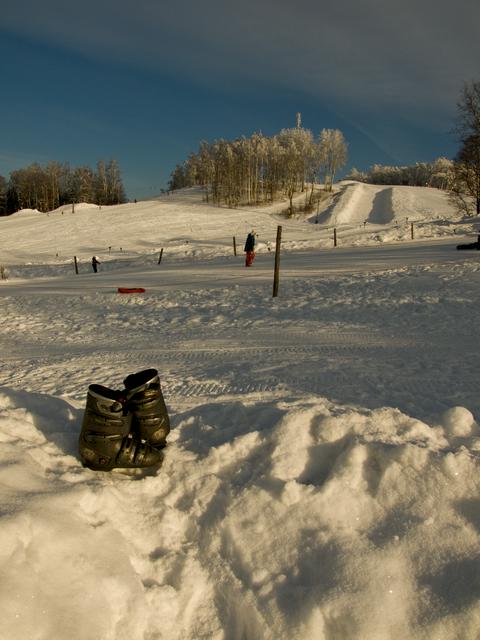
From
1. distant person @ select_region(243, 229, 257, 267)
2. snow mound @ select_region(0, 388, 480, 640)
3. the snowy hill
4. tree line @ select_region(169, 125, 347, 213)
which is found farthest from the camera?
tree line @ select_region(169, 125, 347, 213)

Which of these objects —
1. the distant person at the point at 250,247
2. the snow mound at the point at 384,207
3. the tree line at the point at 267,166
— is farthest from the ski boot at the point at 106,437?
the tree line at the point at 267,166

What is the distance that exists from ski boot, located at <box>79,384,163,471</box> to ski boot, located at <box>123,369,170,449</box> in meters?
0.13

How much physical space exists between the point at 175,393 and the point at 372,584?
12.4ft

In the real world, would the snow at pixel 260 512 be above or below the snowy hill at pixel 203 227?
below

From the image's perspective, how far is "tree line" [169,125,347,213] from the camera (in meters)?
80.1

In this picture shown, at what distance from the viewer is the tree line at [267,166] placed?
263 ft

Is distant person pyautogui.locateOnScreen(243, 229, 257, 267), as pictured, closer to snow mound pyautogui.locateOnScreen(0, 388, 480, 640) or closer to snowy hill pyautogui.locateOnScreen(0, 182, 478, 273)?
snowy hill pyautogui.locateOnScreen(0, 182, 478, 273)

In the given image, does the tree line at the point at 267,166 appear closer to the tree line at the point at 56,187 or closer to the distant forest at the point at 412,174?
the tree line at the point at 56,187

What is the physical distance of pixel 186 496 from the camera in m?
3.08

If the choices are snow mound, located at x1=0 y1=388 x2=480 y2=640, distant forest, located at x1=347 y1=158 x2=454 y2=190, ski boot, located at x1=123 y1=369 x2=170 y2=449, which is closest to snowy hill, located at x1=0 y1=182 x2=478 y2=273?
ski boot, located at x1=123 y1=369 x2=170 y2=449

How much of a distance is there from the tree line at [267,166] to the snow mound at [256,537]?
2958 inches

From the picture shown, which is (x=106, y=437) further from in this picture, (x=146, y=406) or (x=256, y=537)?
(x=256, y=537)

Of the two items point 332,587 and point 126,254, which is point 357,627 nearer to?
point 332,587

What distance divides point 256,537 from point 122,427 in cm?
123
